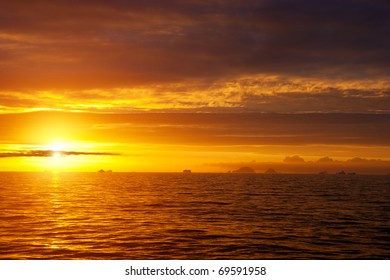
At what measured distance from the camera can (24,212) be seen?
68.1m

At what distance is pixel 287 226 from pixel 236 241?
12428 mm

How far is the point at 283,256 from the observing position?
3422cm

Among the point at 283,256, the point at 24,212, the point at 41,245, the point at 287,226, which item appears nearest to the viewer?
the point at 283,256

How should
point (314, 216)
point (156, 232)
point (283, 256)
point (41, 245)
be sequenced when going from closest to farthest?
1. point (283, 256)
2. point (41, 245)
3. point (156, 232)
4. point (314, 216)

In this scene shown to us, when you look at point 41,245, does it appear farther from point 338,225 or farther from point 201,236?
point 338,225

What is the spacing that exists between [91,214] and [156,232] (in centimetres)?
2289

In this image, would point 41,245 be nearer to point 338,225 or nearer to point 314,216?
point 338,225

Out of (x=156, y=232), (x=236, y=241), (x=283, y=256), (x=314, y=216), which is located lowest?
(x=283, y=256)
